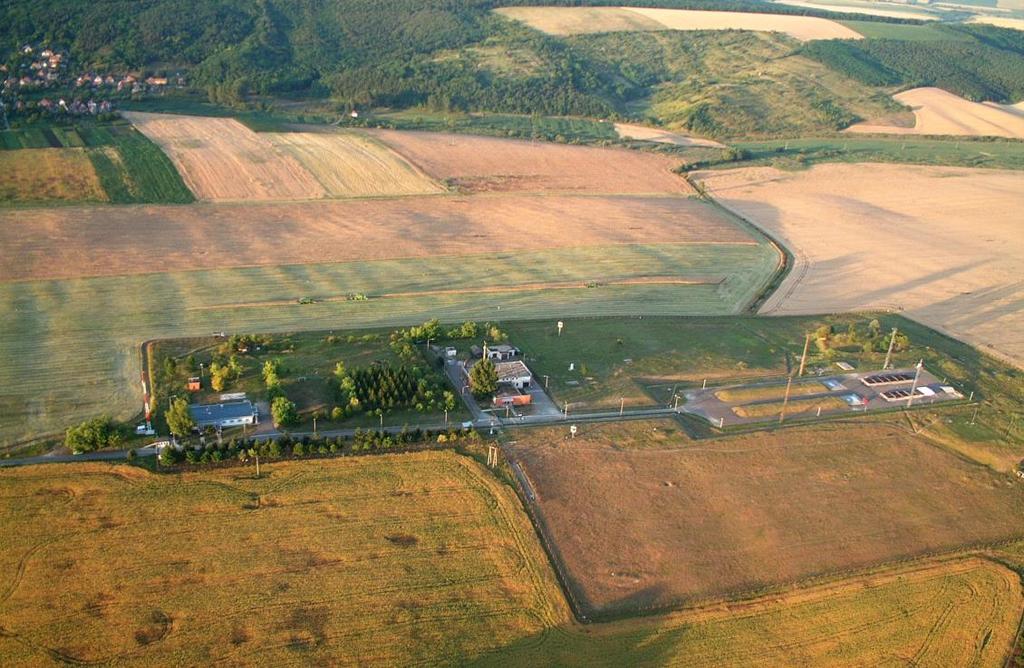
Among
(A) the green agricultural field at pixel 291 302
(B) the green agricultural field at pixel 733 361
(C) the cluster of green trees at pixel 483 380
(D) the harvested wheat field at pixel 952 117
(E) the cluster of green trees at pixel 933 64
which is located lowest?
(A) the green agricultural field at pixel 291 302

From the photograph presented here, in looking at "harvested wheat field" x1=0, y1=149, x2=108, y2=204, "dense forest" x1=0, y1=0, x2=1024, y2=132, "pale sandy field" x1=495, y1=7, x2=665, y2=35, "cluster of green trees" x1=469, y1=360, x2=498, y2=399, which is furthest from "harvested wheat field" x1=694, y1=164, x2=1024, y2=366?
"pale sandy field" x1=495, y1=7, x2=665, y2=35

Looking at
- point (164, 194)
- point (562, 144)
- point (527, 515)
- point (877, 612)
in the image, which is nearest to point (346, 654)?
point (527, 515)

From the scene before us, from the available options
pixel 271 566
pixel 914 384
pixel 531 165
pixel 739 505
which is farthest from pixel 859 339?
pixel 531 165

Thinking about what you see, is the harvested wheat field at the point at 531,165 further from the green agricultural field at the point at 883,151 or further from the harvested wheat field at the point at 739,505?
the harvested wheat field at the point at 739,505

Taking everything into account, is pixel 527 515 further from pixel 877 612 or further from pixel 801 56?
pixel 801 56

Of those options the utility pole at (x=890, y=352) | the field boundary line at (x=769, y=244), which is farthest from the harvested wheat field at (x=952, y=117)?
the utility pole at (x=890, y=352)

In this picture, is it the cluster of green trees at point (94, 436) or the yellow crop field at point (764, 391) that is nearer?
the cluster of green trees at point (94, 436)
